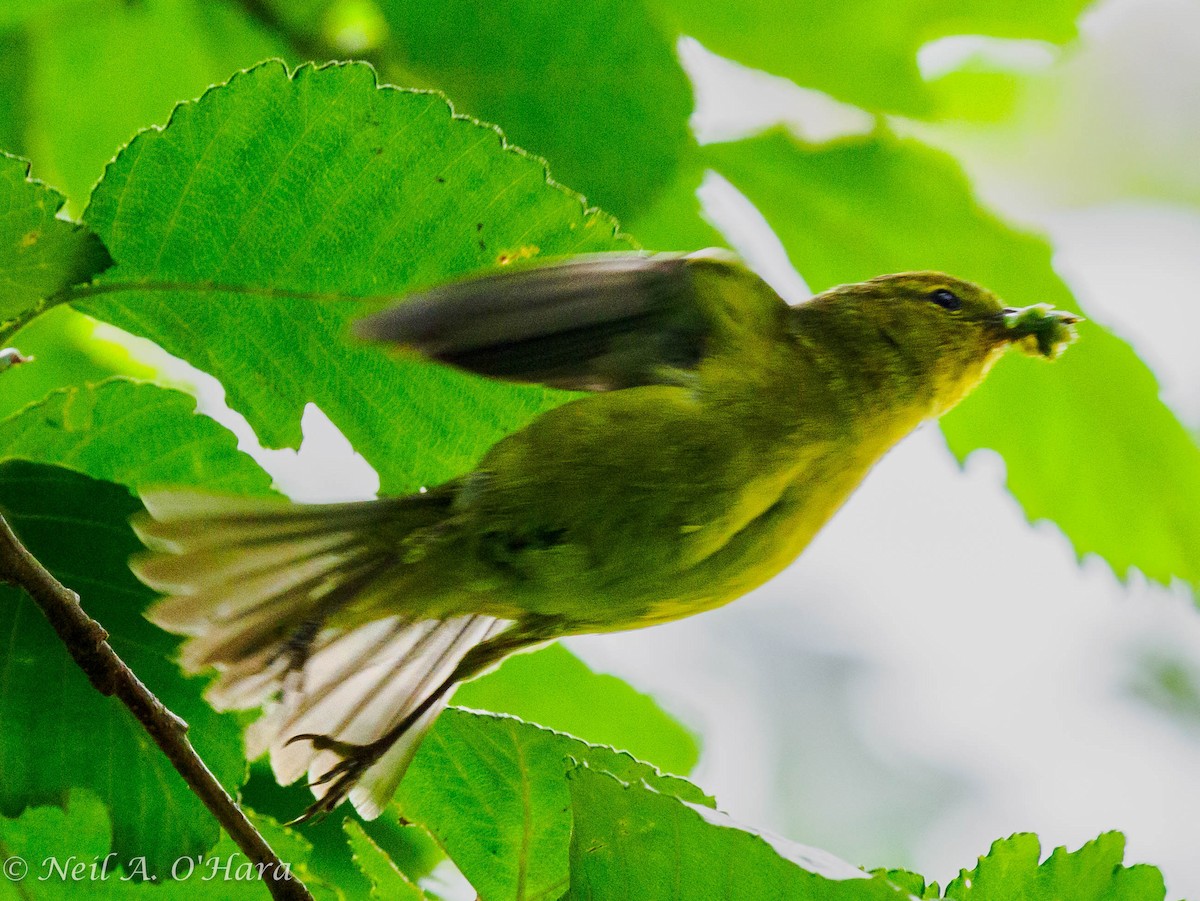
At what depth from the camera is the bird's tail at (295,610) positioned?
1743 mm

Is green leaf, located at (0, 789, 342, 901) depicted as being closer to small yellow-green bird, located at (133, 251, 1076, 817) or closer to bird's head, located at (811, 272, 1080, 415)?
small yellow-green bird, located at (133, 251, 1076, 817)

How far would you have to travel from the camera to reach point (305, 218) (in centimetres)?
169

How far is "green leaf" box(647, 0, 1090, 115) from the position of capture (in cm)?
287

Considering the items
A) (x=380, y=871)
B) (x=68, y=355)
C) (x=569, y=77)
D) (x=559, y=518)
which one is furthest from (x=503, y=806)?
(x=68, y=355)

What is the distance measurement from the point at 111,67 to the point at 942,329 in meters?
1.74

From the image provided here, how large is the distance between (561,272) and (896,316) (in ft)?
2.34

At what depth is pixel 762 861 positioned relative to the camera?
1.31 m

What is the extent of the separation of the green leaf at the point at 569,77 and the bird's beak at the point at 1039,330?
0.82 m

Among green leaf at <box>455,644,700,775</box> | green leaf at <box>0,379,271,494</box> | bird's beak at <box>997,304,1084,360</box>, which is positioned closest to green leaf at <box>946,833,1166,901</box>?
bird's beak at <box>997,304,1084,360</box>

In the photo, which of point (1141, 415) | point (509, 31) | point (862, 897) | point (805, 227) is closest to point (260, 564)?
point (862, 897)

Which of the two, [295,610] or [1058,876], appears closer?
[1058,876]

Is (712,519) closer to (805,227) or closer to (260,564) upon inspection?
(260,564)

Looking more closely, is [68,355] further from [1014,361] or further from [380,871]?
[1014,361]

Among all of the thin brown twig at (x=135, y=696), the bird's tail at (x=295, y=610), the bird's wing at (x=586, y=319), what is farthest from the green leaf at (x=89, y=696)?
the bird's wing at (x=586, y=319)
